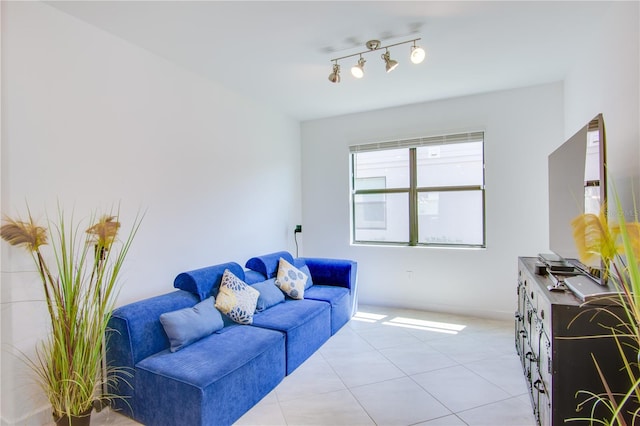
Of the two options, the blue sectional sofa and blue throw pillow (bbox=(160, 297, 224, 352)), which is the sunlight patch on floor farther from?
blue throw pillow (bbox=(160, 297, 224, 352))

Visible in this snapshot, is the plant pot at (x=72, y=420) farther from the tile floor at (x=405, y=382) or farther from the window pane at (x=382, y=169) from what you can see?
the window pane at (x=382, y=169)

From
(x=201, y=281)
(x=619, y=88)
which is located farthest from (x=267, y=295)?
(x=619, y=88)

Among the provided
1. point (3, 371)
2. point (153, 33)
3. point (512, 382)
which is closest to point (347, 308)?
point (512, 382)

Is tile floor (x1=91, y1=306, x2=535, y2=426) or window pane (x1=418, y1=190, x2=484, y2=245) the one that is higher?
window pane (x1=418, y1=190, x2=484, y2=245)

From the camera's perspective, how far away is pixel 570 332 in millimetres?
1576

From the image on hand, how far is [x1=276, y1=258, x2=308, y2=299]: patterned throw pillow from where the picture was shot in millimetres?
3445

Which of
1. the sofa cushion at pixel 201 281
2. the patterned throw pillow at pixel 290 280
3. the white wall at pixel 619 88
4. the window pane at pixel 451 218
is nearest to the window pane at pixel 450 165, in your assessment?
the window pane at pixel 451 218

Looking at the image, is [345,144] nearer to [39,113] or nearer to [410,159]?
[410,159]

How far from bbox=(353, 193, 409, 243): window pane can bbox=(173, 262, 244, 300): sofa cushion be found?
2334 millimetres

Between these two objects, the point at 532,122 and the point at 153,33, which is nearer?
the point at 153,33

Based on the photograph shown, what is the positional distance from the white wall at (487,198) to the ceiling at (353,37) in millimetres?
380

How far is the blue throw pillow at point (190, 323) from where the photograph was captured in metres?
2.25

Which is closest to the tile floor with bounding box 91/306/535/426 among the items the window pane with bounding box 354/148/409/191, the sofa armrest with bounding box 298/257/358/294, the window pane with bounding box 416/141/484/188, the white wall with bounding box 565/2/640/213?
the sofa armrest with bounding box 298/257/358/294

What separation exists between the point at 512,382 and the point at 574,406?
40.1 inches
